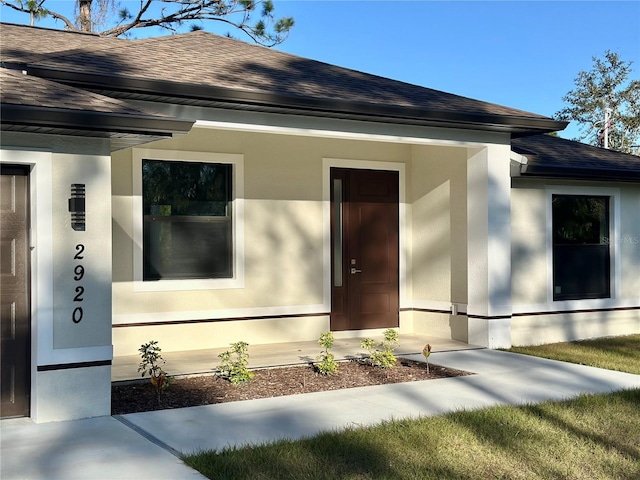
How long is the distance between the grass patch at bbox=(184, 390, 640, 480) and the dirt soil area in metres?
1.75

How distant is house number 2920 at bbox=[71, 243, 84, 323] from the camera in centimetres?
646

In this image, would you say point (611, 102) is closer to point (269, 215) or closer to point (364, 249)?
point (364, 249)

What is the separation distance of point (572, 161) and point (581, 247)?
4.55 ft

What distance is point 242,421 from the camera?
6.41 metres

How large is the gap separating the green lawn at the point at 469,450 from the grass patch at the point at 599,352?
8.19 feet

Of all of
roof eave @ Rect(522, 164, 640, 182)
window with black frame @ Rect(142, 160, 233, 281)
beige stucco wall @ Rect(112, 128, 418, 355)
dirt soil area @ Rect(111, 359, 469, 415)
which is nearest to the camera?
dirt soil area @ Rect(111, 359, 469, 415)

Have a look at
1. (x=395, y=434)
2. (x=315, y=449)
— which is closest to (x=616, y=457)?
(x=395, y=434)

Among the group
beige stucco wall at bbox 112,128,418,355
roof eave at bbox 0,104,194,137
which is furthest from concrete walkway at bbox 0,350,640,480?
beige stucco wall at bbox 112,128,418,355

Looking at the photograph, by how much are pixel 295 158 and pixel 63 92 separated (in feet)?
15.4

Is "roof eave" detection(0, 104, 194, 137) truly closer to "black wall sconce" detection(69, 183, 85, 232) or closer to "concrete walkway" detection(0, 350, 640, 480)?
"black wall sconce" detection(69, 183, 85, 232)

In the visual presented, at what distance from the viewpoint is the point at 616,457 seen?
5.43 meters

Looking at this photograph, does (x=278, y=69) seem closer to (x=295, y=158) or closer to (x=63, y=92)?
(x=295, y=158)

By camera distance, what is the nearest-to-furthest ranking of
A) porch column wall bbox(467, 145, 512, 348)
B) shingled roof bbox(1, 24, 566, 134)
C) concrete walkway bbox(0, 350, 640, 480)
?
concrete walkway bbox(0, 350, 640, 480), shingled roof bbox(1, 24, 566, 134), porch column wall bbox(467, 145, 512, 348)

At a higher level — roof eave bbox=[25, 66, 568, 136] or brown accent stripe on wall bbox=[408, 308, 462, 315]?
roof eave bbox=[25, 66, 568, 136]
